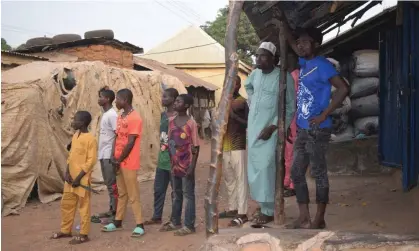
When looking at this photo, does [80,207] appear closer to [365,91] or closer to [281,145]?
[281,145]

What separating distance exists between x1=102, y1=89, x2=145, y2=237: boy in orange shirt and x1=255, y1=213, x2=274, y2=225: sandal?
4.47 feet

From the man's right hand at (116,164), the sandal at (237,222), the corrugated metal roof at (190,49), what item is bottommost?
the sandal at (237,222)

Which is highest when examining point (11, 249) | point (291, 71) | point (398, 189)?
point (291, 71)

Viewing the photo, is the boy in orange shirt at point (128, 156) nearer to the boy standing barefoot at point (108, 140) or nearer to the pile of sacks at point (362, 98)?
the boy standing barefoot at point (108, 140)

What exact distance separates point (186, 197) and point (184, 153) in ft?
1.48

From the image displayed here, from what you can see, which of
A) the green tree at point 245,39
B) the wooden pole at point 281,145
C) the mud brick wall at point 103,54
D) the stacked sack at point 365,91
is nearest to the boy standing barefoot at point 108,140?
the wooden pole at point 281,145

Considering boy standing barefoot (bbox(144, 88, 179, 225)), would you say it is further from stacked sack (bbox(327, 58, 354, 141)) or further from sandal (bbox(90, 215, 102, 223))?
Result: stacked sack (bbox(327, 58, 354, 141))

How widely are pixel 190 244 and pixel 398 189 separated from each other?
2904mm

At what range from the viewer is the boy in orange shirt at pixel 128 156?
4.82 meters

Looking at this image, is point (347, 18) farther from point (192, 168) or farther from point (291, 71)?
point (192, 168)

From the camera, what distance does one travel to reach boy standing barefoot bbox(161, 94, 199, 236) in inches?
188

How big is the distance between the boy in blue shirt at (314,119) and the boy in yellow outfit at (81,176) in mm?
2150

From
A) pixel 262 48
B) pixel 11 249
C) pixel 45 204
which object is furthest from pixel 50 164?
pixel 262 48

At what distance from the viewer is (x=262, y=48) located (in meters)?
4.25
